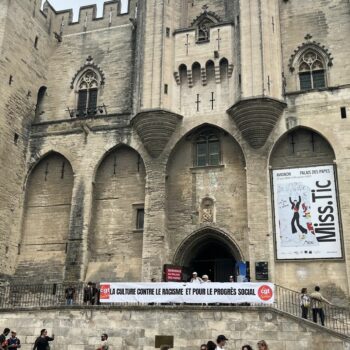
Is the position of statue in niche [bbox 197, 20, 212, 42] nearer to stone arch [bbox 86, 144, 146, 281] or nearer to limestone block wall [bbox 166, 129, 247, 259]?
limestone block wall [bbox 166, 129, 247, 259]

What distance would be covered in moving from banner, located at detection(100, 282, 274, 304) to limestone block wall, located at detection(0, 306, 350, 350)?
13.7 inches

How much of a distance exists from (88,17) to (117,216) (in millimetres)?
12009

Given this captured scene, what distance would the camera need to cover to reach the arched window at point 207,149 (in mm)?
21938

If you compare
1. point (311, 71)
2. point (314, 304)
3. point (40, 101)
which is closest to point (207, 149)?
point (311, 71)

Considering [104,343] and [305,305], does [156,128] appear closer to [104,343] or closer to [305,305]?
[305,305]

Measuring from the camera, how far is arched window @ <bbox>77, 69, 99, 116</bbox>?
25234 millimetres

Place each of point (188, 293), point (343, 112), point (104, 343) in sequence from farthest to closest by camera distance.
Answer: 1. point (343, 112)
2. point (188, 293)
3. point (104, 343)

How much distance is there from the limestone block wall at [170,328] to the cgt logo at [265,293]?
0.44m

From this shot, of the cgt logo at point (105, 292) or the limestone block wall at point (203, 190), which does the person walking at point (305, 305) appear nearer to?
the limestone block wall at point (203, 190)

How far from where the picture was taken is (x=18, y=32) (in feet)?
80.3

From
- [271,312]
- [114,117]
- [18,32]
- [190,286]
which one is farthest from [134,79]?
[271,312]

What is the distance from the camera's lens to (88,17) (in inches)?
1081

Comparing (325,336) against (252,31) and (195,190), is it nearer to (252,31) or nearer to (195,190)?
(195,190)

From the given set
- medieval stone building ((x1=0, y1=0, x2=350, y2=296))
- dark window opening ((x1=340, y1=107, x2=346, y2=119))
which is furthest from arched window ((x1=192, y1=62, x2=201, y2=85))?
dark window opening ((x1=340, y1=107, x2=346, y2=119))
